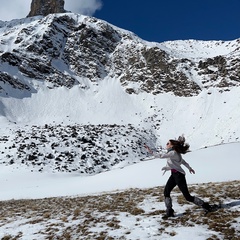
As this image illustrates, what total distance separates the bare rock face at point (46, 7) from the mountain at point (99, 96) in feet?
141

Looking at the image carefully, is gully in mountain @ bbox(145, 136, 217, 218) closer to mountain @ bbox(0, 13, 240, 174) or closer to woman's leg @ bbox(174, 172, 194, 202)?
woman's leg @ bbox(174, 172, 194, 202)

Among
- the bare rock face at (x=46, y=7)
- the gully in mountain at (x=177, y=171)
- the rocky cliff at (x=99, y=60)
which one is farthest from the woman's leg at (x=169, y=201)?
the bare rock face at (x=46, y=7)

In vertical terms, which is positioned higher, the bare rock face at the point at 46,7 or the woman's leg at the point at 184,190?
the bare rock face at the point at 46,7

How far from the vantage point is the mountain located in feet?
169

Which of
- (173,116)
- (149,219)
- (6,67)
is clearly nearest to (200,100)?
(173,116)

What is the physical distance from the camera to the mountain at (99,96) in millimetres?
Result: 51531

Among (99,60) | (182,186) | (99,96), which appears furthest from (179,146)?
(99,60)

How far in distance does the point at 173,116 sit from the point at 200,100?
8.10m

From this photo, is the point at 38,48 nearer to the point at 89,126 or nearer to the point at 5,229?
the point at 89,126

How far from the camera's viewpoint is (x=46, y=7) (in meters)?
160

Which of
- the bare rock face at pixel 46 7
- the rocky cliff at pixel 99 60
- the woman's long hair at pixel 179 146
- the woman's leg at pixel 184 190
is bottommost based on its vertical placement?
the woman's leg at pixel 184 190

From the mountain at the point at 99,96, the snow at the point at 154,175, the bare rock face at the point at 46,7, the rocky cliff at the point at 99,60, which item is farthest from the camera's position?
the bare rock face at the point at 46,7

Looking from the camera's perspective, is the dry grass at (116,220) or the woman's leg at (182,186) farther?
the woman's leg at (182,186)

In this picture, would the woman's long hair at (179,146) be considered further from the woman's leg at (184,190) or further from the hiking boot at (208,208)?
the hiking boot at (208,208)
